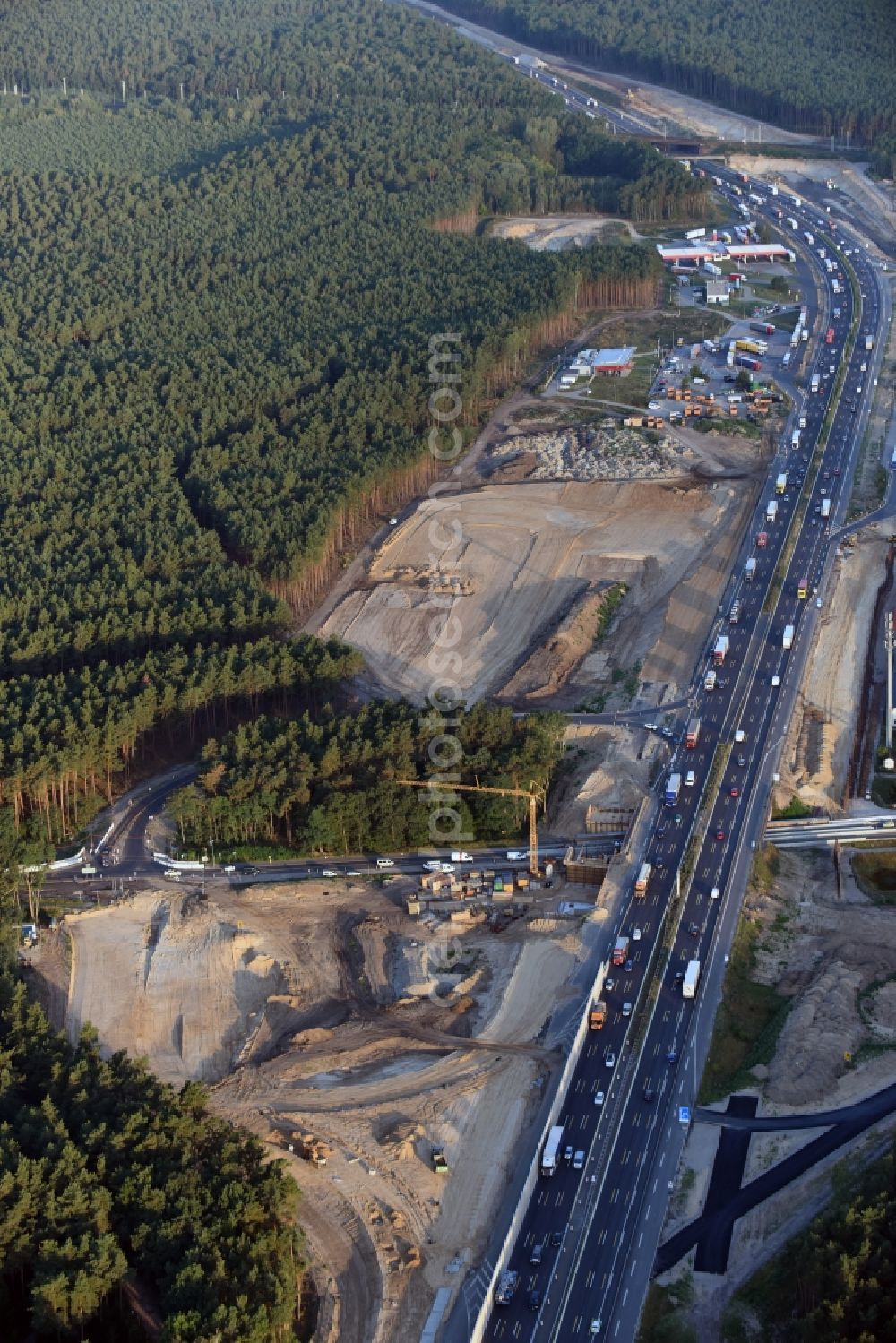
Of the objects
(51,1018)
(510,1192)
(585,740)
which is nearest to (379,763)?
(585,740)

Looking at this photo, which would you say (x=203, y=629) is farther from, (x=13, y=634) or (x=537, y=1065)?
(x=537, y=1065)

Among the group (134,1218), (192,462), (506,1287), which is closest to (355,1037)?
(134,1218)

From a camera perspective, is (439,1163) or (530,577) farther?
(530,577)

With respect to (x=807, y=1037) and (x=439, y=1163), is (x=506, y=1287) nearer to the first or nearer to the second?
(x=439, y=1163)

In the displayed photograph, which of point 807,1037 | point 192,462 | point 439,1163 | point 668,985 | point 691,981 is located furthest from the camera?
point 192,462

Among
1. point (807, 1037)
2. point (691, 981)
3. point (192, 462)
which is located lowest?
point (807, 1037)

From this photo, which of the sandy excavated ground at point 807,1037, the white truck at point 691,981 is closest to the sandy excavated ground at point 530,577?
the sandy excavated ground at point 807,1037

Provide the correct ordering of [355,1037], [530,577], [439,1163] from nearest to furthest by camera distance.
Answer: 1. [439,1163]
2. [355,1037]
3. [530,577]
